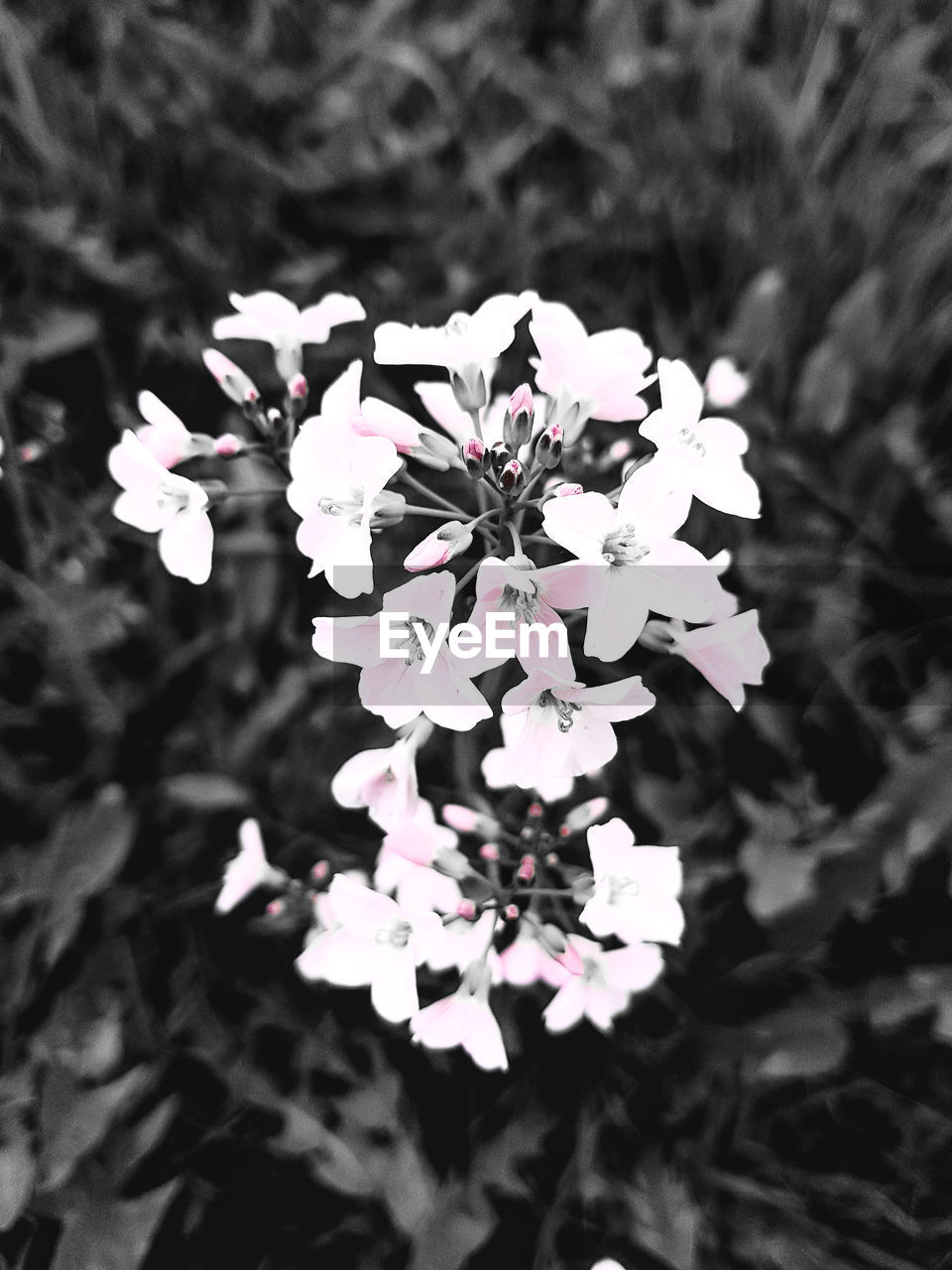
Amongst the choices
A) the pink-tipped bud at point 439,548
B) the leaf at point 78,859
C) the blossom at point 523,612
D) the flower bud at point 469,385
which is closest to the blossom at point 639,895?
the blossom at point 523,612

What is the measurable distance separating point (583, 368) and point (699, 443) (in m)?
0.14

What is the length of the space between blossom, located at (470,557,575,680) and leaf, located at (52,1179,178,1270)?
102 centimetres

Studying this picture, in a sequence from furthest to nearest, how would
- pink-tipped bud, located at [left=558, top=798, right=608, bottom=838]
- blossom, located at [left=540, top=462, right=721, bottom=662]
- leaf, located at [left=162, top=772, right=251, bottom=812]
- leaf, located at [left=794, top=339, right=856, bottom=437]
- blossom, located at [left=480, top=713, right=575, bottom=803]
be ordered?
leaf, located at [left=794, top=339, right=856, bottom=437]
leaf, located at [left=162, top=772, right=251, bottom=812]
pink-tipped bud, located at [left=558, top=798, right=608, bottom=838]
blossom, located at [left=480, top=713, right=575, bottom=803]
blossom, located at [left=540, top=462, right=721, bottom=662]

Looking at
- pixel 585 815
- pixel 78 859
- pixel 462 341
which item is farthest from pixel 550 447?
pixel 78 859

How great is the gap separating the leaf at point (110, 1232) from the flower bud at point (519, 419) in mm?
1165

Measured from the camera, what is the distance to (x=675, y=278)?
225cm

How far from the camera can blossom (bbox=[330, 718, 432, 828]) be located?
1021 mm

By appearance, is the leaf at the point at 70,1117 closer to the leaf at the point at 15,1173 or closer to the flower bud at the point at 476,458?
the leaf at the point at 15,1173

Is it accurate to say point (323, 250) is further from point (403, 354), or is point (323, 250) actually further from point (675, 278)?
point (403, 354)

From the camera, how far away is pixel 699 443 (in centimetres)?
93

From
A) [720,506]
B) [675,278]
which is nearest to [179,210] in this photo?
[675,278]

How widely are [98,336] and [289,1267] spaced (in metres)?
1.71

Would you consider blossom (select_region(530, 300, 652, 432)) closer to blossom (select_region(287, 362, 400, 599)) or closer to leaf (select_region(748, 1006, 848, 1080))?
blossom (select_region(287, 362, 400, 599))

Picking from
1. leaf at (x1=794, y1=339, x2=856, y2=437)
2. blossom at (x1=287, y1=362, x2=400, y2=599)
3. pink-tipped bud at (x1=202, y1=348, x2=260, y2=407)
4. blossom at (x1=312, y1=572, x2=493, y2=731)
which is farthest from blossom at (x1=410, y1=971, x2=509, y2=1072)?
leaf at (x1=794, y1=339, x2=856, y2=437)
